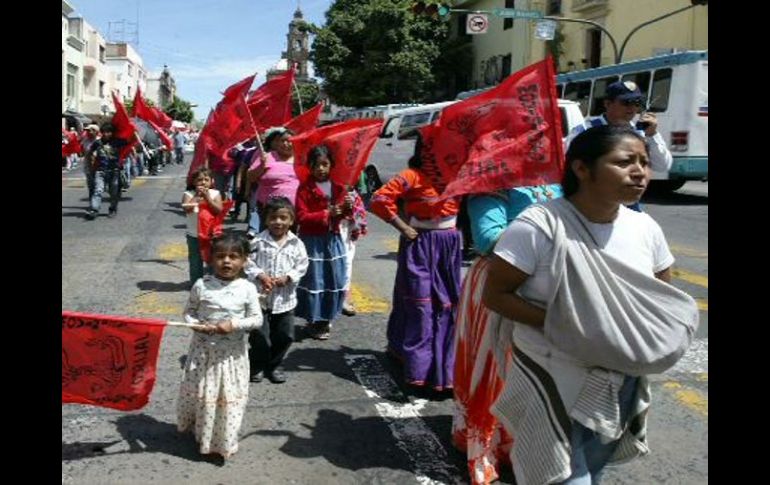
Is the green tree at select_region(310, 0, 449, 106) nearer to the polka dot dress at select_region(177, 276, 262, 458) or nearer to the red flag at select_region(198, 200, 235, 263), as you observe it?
the red flag at select_region(198, 200, 235, 263)

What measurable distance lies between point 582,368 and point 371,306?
455 centimetres

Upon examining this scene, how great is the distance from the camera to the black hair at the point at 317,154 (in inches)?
211

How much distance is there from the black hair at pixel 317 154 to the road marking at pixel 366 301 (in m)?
1.70

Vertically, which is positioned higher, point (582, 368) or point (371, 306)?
point (582, 368)

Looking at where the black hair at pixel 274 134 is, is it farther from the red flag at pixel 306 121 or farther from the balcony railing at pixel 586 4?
the balcony railing at pixel 586 4

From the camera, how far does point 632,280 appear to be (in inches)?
90.7

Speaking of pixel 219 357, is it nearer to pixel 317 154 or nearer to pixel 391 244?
pixel 317 154

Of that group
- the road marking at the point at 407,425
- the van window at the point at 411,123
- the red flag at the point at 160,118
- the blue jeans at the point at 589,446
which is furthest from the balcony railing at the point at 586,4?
the blue jeans at the point at 589,446

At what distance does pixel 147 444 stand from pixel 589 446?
2243 millimetres

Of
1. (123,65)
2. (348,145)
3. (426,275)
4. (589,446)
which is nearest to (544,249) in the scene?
(589,446)

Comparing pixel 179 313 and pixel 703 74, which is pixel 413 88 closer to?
pixel 703 74
